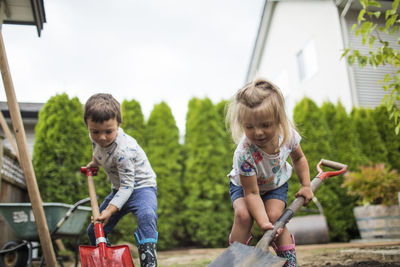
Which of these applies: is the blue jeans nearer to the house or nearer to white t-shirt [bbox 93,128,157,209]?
white t-shirt [bbox 93,128,157,209]

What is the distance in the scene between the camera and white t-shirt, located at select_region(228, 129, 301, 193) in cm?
179

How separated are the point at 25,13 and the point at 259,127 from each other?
83.2 inches

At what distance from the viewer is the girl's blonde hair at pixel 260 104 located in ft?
5.53

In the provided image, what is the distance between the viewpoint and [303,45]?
9727 millimetres

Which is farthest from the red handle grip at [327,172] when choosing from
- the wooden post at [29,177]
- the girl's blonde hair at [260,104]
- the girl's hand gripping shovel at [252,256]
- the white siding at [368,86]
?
the white siding at [368,86]

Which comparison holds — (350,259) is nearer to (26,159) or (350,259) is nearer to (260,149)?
(260,149)

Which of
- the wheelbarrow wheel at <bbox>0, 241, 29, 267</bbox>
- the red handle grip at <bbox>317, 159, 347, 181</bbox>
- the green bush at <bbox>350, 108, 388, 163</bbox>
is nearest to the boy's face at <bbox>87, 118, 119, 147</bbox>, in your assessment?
the red handle grip at <bbox>317, 159, 347, 181</bbox>

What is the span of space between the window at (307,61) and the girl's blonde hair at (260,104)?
7.96 meters

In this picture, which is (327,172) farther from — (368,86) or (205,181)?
(368,86)

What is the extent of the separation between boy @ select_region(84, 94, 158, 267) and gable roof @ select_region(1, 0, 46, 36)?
1015 mm

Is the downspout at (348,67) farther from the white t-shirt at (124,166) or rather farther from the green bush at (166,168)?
the white t-shirt at (124,166)

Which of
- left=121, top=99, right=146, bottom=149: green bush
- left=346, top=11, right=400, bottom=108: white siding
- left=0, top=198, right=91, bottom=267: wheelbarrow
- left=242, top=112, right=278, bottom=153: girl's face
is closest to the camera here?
left=242, top=112, right=278, bottom=153: girl's face

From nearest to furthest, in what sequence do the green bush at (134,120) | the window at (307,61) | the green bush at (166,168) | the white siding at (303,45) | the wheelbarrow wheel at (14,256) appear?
the wheelbarrow wheel at (14,256)
the green bush at (166,168)
the green bush at (134,120)
the white siding at (303,45)
the window at (307,61)

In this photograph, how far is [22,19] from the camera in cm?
271
